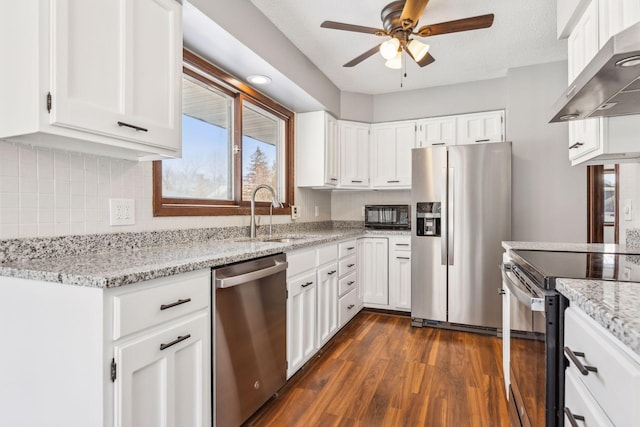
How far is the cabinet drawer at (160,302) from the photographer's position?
103cm

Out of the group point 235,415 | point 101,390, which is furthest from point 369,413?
point 101,390

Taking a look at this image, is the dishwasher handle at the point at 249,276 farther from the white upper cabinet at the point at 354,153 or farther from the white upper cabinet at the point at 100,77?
the white upper cabinet at the point at 354,153

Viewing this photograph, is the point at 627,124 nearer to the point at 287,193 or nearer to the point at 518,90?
the point at 518,90

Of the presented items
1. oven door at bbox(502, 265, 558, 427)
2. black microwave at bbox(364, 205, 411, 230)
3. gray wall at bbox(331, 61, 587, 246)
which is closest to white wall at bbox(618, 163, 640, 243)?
gray wall at bbox(331, 61, 587, 246)

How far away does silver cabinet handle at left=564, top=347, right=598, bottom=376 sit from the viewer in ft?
2.55

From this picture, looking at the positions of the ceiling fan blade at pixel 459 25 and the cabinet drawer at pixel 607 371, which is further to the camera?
the ceiling fan blade at pixel 459 25

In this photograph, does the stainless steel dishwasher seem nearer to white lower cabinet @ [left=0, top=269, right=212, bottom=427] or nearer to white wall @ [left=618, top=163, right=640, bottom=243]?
white lower cabinet @ [left=0, top=269, right=212, bottom=427]

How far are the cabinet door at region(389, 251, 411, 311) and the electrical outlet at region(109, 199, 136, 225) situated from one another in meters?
2.56

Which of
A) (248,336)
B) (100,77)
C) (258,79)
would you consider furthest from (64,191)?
(258,79)

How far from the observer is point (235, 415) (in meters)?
1.57

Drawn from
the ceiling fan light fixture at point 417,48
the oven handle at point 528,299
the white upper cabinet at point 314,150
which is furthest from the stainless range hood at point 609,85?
the white upper cabinet at point 314,150

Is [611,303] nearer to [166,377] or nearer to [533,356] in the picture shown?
[533,356]

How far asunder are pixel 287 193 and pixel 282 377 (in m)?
1.89

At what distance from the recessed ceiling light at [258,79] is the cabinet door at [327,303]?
5.08 feet
